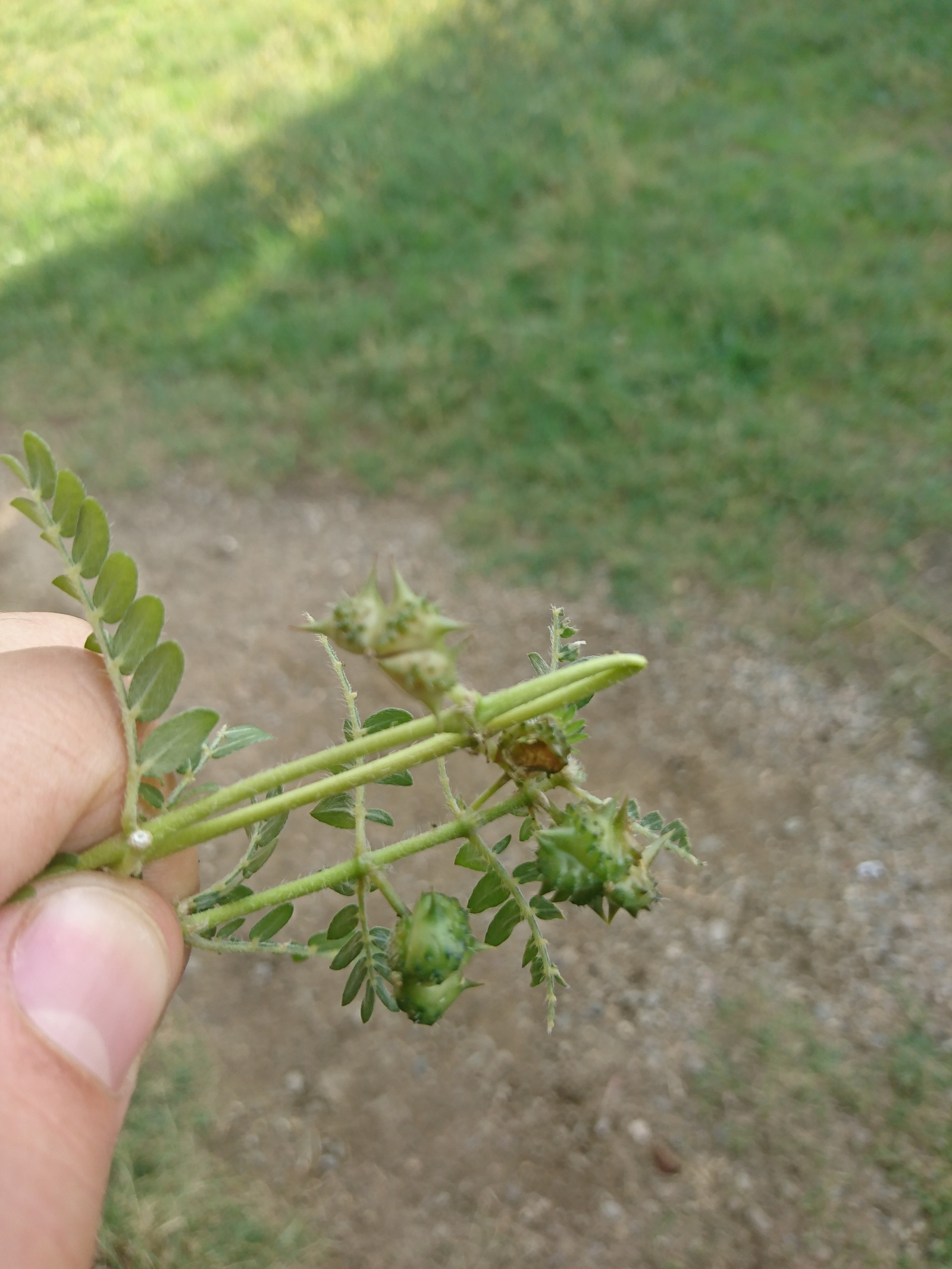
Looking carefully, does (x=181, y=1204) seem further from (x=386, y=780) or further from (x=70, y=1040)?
(x=386, y=780)

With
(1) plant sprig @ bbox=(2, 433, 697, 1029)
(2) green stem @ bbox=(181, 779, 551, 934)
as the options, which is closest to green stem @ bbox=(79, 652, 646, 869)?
(1) plant sprig @ bbox=(2, 433, 697, 1029)

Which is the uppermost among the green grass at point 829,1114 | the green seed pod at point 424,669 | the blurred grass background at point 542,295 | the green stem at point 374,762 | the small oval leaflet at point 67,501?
the small oval leaflet at point 67,501

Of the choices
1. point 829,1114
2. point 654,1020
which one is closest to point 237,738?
point 654,1020

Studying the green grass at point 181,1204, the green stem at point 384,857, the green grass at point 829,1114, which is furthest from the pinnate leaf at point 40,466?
the green grass at point 829,1114

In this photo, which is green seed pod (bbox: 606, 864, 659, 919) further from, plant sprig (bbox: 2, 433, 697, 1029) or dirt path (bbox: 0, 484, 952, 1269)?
dirt path (bbox: 0, 484, 952, 1269)

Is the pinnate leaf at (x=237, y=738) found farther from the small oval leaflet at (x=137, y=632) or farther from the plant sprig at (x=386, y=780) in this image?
the small oval leaflet at (x=137, y=632)

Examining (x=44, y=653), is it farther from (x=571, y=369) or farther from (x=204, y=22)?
(x=204, y=22)
